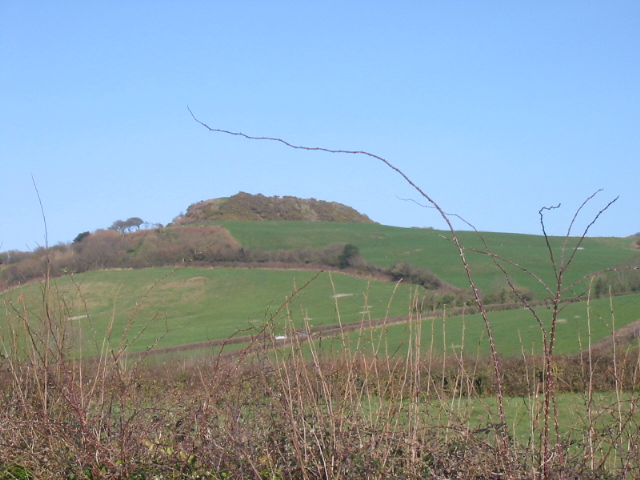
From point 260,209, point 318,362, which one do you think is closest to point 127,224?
point 260,209

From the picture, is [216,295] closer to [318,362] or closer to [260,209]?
[260,209]

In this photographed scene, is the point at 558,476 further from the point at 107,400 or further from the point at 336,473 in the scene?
the point at 107,400

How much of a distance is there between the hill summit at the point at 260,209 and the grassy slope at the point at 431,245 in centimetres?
1275

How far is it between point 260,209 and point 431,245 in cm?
3270

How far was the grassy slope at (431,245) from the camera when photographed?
52062 millimetres

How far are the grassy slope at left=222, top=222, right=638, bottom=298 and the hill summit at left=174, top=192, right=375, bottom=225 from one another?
12.7 metres

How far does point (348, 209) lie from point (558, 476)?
98.2 m

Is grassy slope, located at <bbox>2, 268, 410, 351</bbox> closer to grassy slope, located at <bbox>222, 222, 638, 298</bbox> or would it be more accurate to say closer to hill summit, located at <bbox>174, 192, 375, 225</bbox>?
grassy slope, located at <bbox>222, 222, 638, 298</bbox>

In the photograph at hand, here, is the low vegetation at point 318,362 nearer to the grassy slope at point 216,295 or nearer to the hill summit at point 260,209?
the grassy slope at point 216,295

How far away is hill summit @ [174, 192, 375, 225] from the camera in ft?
295

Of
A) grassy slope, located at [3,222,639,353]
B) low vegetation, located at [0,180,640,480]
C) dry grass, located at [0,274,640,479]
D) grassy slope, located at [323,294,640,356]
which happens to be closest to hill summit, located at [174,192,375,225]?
low vegetation, located at [0,180,640,480]

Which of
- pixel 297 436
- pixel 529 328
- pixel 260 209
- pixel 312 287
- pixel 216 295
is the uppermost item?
pixel 260 209

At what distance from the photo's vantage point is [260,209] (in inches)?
3607

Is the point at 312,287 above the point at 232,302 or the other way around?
above
